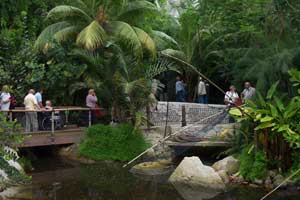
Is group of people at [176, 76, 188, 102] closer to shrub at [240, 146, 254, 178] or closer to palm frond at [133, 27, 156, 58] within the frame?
palm frond at [133, 27, 156, 58]

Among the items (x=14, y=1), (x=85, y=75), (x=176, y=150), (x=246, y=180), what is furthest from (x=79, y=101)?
(x=14, y=1)

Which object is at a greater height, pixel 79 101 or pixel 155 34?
pixel 155 34

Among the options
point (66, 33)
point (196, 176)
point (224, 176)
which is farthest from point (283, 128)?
point (66, 33)

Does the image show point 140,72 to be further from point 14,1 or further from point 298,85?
point 14,1

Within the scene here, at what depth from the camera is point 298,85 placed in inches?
481

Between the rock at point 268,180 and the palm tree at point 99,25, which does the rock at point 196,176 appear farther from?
the palm tree at point 99,25

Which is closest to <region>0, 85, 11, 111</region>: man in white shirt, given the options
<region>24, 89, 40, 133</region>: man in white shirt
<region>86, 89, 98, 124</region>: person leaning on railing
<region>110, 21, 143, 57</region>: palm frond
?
<region>24, 89, 40, 133</region>: man in white shirt

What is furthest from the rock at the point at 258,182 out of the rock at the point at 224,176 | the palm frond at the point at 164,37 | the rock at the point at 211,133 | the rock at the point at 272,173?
the palm frond at the point at 164,37

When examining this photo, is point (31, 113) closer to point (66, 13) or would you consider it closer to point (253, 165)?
point (66, 13)

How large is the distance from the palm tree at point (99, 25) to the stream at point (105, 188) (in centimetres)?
426

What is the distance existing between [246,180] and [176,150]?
335 cm

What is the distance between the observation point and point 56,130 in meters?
15.3

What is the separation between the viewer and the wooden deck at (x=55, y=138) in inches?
571

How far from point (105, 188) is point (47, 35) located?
22.3ft
